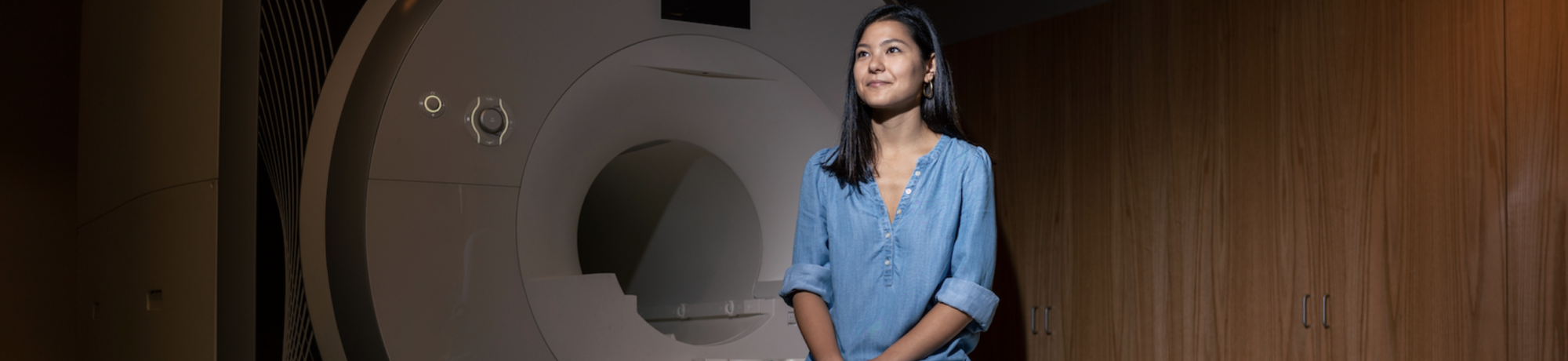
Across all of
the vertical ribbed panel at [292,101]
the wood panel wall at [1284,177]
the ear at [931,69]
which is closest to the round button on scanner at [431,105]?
the vertical ribbed panel at [292,101]

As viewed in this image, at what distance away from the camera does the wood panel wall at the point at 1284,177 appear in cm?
162

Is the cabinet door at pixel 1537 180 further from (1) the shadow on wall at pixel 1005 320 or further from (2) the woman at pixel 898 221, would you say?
(2) the woman at pixel 898 221

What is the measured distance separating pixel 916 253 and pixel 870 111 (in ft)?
0.59

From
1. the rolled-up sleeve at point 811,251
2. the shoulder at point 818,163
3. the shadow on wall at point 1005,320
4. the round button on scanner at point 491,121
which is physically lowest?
the shadow on wall at point 1005,320

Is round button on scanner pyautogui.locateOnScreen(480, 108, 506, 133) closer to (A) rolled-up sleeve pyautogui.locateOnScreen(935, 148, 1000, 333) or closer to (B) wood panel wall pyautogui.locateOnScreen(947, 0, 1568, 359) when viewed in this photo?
(A) rolled-up sleeve pyautogui.locateOnScreen(935, 148, 1000, 333)

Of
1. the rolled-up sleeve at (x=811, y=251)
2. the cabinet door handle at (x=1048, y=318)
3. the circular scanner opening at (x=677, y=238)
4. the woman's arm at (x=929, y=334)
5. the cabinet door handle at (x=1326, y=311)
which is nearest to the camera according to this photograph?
the woman's arm at (x=929, y=334)

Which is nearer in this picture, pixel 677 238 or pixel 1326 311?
pixel 677 238

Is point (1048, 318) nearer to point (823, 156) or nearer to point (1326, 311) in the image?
point (1326, 311)

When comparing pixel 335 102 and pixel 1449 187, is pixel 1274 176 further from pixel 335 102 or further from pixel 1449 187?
pixel 335 102

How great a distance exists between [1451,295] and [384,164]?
1.74 metres


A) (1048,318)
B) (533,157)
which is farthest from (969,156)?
(1048,318)

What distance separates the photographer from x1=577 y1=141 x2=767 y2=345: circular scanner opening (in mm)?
1555

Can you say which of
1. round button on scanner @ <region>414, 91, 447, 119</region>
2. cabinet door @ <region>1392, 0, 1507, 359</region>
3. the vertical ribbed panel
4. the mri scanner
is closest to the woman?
the mri scanner

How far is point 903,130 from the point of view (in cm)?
106
